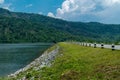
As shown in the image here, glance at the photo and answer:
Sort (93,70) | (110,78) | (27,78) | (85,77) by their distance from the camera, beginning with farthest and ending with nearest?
1. (27,78)
2. (93,70)
3. (85,77)
4. (110,78)

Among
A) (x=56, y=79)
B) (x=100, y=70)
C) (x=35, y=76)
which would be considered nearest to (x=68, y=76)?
(x=56, y=79)

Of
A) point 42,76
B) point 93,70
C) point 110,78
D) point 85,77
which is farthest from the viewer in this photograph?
point 42,76

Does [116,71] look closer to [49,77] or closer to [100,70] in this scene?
[100,70]

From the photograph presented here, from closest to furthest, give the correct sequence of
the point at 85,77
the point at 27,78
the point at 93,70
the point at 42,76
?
the point at 85,77 < the point at 93,70 < the point at 42,76 < the point at 27,78

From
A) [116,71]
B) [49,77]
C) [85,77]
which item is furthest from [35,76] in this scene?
[116,71]

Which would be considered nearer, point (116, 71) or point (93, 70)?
point (116, 71)

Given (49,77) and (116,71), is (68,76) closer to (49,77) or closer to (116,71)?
(49,77)

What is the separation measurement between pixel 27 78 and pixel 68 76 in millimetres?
6388

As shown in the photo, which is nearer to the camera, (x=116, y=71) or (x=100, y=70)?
(x=116, y=71)

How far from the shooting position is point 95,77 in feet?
71.3

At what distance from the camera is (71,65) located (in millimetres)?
27625

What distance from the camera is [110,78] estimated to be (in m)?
20.6

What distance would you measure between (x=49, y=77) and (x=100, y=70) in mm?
4700

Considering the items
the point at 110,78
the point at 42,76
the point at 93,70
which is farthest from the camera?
the point at 42,76
